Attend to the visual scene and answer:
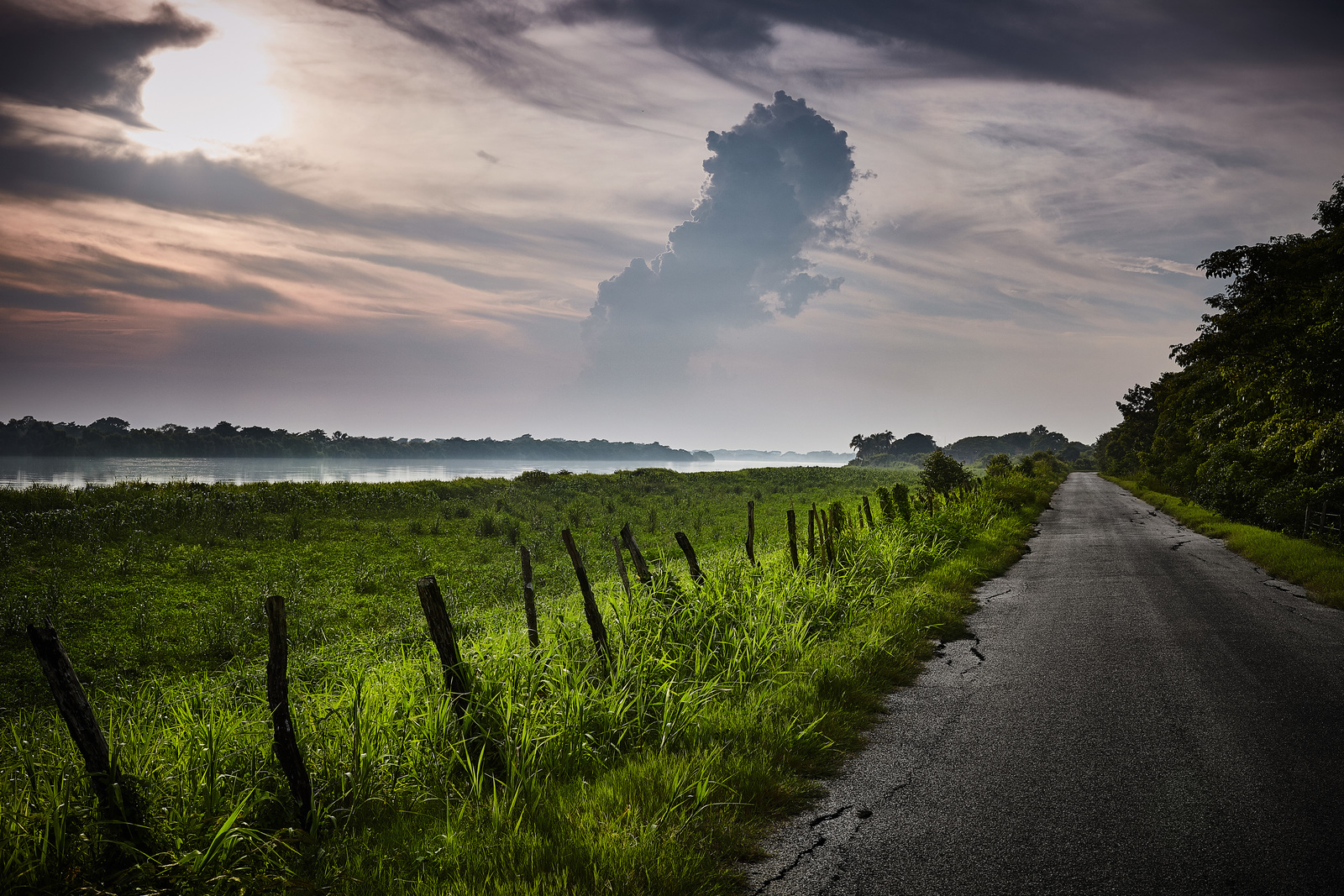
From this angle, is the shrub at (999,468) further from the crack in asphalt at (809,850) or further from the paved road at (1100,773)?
the crack in asphalt at (809,850)

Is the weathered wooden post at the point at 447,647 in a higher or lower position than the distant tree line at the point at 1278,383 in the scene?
lower

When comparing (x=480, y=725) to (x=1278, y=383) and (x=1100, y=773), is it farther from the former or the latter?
(x=1278, y=383)

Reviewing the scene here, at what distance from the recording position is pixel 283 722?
344 cm

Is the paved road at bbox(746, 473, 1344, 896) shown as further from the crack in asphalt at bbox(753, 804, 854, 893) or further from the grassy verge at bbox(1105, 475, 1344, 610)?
the grassy verge at bbox(1105, 475, 1344, 610)

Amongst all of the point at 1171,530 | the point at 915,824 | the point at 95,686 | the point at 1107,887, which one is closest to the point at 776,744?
the point at 915,824

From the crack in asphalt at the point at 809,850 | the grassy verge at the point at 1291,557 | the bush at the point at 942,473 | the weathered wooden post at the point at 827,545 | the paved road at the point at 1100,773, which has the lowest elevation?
the crack in asphalt at the point at 809,850

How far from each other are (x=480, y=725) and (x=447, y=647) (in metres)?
0.57

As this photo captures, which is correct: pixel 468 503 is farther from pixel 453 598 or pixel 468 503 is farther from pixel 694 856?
pixel 694 856

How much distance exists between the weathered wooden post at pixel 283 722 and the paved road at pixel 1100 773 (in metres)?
2.40

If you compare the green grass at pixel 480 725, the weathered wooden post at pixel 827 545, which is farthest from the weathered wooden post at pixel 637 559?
the weathered wooden post at pixel 827 545

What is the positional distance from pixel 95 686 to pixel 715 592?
7.68 metres

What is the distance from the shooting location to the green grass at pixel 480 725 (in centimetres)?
315

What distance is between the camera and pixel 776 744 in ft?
15.2

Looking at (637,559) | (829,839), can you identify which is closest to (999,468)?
(637,559)
